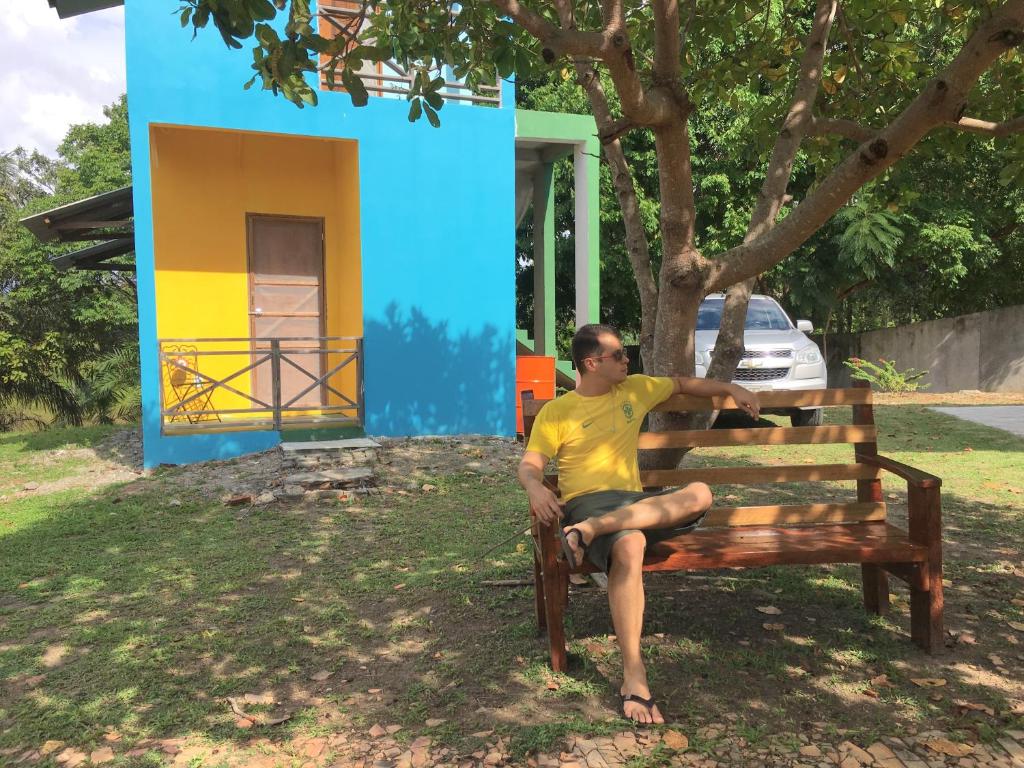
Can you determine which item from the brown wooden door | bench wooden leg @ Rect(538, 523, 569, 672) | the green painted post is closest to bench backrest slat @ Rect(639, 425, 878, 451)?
bench wooden leg @ Rect(538, 523, 569, 672)

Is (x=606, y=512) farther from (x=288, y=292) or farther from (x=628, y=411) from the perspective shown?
(x=288, y=292)

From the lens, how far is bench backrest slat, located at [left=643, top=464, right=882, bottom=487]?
12.4ft

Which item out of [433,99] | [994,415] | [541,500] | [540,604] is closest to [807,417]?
[994,415]

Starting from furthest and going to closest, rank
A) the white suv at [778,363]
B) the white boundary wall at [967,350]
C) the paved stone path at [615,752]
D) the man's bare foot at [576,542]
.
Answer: the white boundary wall at [967,350] < the white suv at [778,363] < the man's bare foot at [576,542] < the paved stone path at [615,752]

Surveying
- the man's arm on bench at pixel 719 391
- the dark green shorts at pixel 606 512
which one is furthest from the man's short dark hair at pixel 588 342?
the dark green shorts at pixel 606 512

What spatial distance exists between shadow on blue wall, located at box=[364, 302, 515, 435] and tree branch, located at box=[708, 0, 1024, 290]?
21.8 ft

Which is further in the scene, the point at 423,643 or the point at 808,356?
the point at 808,356

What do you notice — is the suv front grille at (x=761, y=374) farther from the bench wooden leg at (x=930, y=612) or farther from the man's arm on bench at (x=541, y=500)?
the man's arm on bench at (x=541, y=500)

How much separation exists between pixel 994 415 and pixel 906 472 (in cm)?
927

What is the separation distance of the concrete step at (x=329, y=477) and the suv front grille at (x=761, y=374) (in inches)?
195

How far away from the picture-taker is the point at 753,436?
3.76 metres

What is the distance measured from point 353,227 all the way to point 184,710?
7715mm

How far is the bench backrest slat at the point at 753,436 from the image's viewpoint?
12.1ft

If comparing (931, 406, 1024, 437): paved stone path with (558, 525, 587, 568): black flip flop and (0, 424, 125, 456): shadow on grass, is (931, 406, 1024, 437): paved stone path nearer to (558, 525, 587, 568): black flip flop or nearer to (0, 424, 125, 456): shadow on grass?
(558, 525, 587, 568): black flip flop
